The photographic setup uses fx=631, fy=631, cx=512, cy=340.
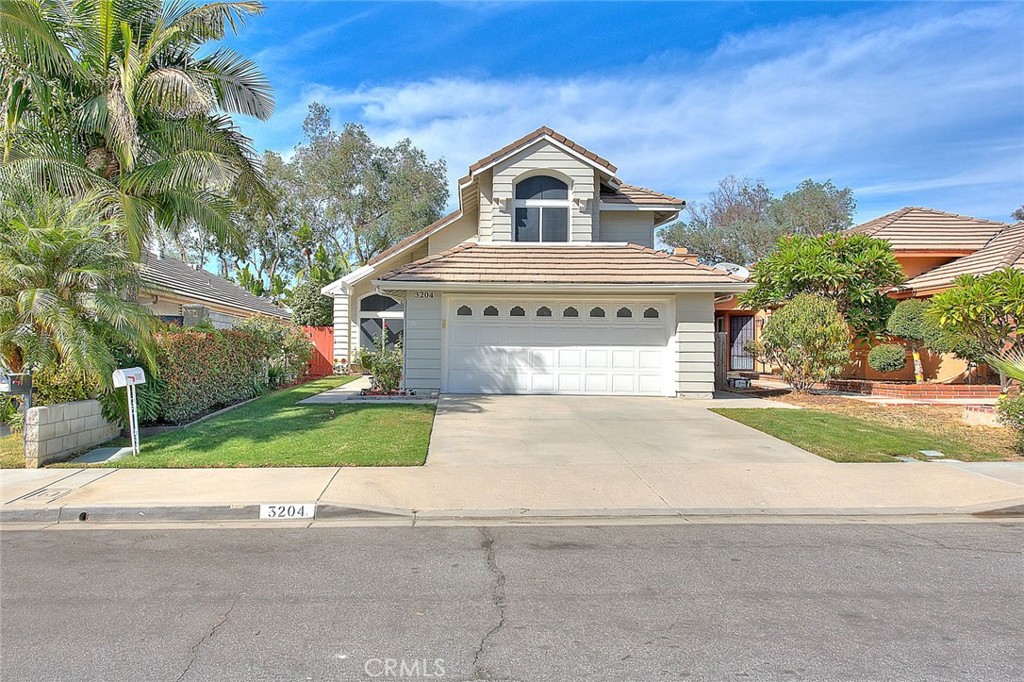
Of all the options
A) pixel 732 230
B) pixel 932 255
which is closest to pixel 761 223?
pixel 732 230

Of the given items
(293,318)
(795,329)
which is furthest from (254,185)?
(293,318)

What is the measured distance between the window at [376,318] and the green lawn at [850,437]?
49.2 ft

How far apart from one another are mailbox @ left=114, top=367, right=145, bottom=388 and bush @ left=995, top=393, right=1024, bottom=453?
12.5m

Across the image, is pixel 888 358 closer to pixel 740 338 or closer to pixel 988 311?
pixel 988 311

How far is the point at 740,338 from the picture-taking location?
25406 millimetres

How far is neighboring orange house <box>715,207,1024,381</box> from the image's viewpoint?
18406 millimetres

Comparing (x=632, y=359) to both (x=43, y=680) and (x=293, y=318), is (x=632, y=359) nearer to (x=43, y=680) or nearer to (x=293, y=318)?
(x=43, y=680)

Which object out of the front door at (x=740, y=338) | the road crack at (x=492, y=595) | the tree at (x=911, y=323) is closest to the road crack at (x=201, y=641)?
the road crack at (x=492, y=595)

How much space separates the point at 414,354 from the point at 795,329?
9154 millimetres

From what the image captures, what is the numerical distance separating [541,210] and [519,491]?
11260 mm

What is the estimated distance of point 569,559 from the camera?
5176mm

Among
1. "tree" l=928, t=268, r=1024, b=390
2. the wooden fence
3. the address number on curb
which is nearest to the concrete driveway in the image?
the address number on curb

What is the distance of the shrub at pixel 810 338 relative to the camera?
1505cm

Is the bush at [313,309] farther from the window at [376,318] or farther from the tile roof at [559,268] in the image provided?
the tile roof at [559,268]
